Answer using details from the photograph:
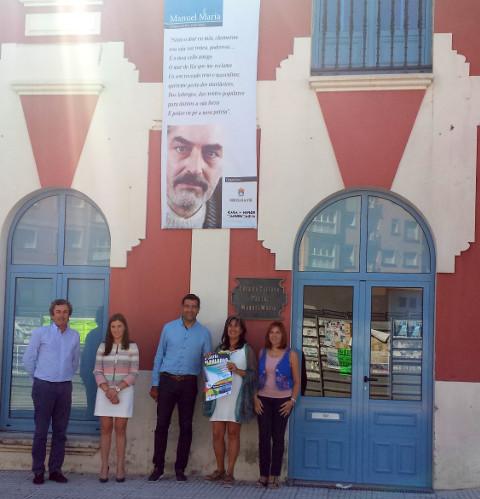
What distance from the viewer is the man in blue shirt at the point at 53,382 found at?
791 cm

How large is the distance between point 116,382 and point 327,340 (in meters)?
2.25

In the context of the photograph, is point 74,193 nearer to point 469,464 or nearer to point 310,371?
point 310,371

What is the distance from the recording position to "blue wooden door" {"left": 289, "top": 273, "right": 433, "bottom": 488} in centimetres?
802

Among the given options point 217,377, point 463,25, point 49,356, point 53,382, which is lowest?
point 53,382

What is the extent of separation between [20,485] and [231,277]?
3020 millimetres

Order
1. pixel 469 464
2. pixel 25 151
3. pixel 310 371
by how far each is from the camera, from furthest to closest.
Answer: pixel 25 151, pixel 310 371, pixel 469 464

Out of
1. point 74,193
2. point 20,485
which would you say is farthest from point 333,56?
point 20,485

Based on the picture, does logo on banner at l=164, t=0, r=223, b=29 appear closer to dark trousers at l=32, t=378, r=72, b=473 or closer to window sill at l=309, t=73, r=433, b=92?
window sill at l=309, t=73, r=433, b=92

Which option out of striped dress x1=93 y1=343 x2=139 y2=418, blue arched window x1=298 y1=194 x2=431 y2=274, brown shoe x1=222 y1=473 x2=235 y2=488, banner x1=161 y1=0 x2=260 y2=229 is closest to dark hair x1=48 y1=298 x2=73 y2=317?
striped dress x1=93 y1=343 x2=139 y2=418

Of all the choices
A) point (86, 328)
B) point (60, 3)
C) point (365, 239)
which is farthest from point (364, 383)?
point (60, 3)

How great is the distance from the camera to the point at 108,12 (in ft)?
28.5

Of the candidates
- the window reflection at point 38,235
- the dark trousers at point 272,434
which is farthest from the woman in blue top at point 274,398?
the window reflection at point 38,235

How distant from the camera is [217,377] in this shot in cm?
784

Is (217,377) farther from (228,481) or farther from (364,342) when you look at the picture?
(364,342)
